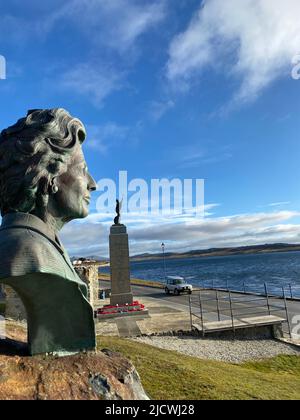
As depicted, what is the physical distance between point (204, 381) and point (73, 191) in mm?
3858

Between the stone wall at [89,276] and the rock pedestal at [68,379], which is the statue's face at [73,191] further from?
the stone wall at [89,276]

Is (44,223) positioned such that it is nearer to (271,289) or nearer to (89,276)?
(89,276)

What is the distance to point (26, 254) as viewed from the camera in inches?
107

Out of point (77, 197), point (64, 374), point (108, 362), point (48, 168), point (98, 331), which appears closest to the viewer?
point (64, 374)

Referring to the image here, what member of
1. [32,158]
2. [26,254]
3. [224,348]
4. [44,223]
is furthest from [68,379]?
[224,348]

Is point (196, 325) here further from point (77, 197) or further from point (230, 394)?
point (77, 197)

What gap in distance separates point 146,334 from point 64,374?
8.37 m

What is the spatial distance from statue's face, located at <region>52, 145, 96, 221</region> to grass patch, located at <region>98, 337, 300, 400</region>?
2982mm

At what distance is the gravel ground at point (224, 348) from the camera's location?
863 cm

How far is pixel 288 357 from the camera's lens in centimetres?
866

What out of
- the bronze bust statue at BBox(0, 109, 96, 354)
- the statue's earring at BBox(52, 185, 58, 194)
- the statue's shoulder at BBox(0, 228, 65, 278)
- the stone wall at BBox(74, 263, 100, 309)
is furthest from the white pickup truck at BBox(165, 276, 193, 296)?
the statue's shoulder at BBox(0, 228, 65, 278)

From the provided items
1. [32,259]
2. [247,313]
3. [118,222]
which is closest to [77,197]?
[32,259]

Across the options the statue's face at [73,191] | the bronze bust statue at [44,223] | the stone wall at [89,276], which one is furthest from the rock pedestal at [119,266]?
the bronze bust statue at [44,223]

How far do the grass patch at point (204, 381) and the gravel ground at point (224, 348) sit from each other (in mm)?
1215
